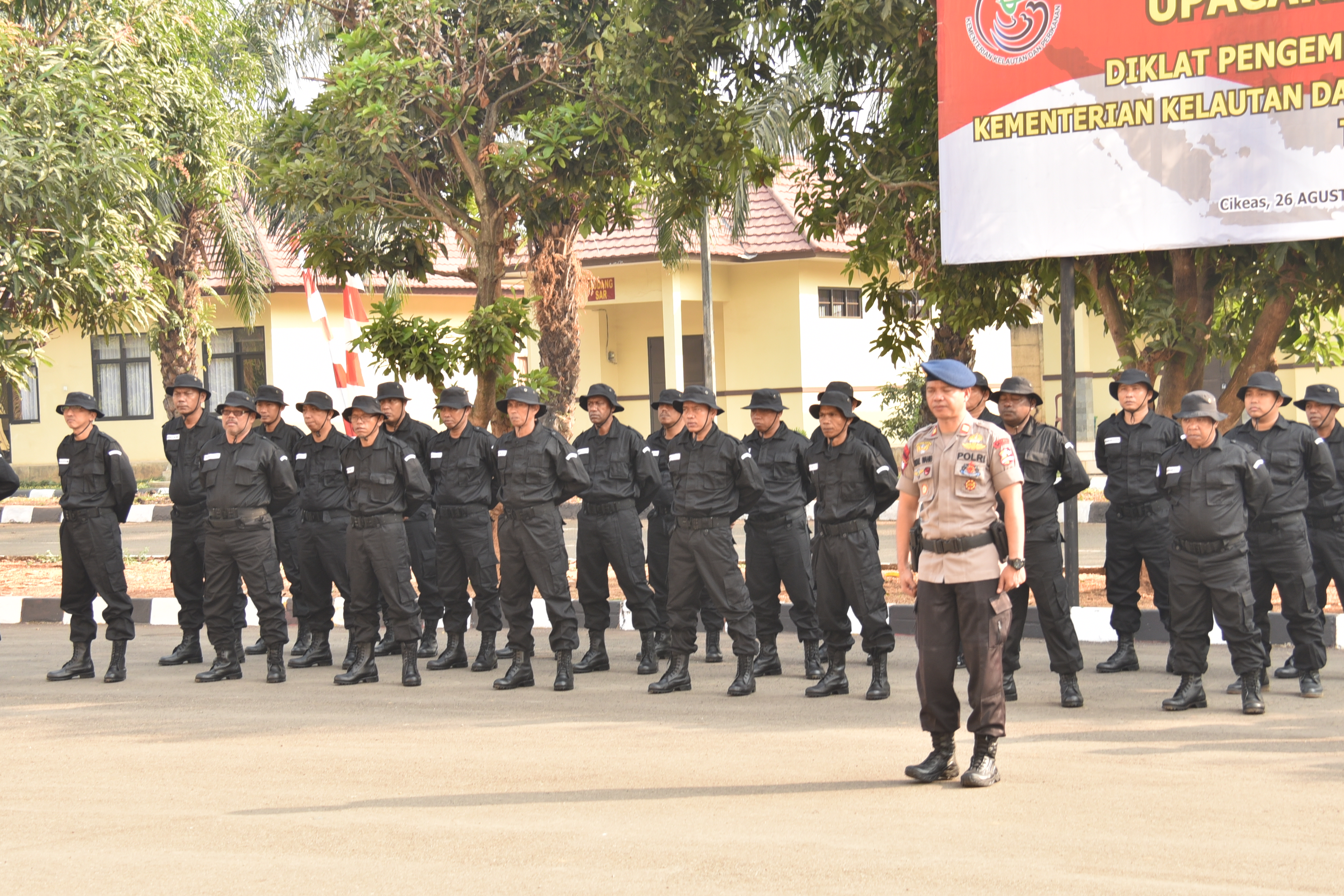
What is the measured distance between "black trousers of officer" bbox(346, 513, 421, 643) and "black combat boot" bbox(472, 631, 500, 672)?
1.98 feet

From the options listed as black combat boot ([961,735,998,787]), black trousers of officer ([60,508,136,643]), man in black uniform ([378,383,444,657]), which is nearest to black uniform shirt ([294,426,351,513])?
man in black uniform ([378,383,444,657])

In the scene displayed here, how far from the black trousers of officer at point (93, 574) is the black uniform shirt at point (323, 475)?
52.5 inches

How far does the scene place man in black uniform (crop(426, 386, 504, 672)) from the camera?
10.3 m

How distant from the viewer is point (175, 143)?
19.2 meters

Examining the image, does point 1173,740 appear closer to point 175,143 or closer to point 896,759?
point 896,759

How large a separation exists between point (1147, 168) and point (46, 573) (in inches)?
476

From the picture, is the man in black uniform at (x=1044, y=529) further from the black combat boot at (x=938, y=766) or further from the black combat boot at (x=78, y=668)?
the black combat boot at (x=78, y=668)

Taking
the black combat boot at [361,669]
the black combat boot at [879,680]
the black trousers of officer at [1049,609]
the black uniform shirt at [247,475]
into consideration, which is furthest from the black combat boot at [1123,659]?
the black uniform shirt at [247,475]

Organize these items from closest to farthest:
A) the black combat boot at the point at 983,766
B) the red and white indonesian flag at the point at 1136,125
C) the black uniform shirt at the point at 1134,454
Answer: the black combat boot at the point at 983,766 < the black uniform shirt at the point at 1134,454 < the red and white indonesian flag at the point at 1136,125

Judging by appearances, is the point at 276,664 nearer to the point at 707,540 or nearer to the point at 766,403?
the point at 707,540

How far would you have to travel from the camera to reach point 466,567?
10.4 meters

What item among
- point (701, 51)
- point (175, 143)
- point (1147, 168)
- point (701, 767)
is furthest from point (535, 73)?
point (175, 143)

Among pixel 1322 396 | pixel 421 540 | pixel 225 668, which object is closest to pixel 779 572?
pixel 421 540

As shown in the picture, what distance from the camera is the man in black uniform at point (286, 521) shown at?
35.7 feet
